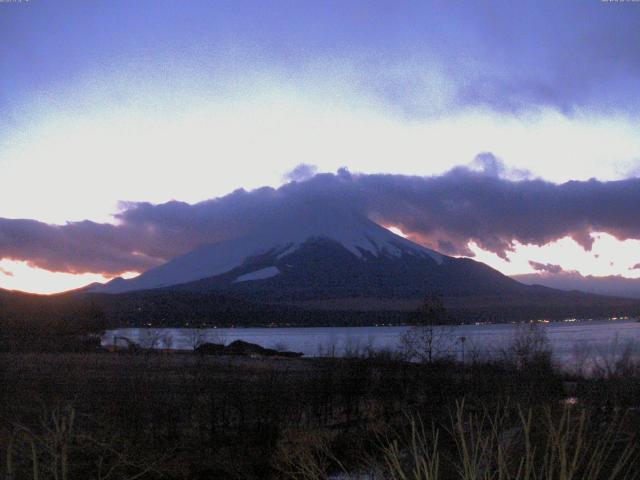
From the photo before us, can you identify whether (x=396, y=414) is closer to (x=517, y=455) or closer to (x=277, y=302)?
(x=517, y=455)

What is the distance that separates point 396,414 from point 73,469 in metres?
17.9

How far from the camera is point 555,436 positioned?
21.2ft

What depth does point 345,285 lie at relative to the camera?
198 metres

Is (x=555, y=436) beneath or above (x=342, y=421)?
above

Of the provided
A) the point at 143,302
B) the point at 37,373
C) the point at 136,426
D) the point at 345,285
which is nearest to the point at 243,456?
the point at 136,426

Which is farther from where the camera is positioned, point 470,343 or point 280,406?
point 470,343

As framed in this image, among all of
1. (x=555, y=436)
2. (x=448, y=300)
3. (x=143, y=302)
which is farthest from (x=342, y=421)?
(x=448, y=300)

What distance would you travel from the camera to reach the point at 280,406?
93.7ft

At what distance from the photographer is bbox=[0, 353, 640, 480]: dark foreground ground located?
20969mm

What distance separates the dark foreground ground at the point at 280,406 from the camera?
Answer: 68.8 ft


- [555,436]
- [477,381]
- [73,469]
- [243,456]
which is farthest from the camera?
[477,381]

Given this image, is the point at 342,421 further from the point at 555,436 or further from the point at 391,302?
the point at 391,302

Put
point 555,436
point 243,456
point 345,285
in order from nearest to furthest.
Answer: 1. point 555,436
2. point 243,456
3. point 345,285

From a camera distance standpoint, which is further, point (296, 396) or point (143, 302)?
point (143, 302)
